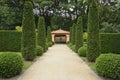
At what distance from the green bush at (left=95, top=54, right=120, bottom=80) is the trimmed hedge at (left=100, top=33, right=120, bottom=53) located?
13.3m

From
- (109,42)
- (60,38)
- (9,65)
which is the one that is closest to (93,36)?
(9,65)

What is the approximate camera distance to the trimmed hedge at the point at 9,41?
23391 mm

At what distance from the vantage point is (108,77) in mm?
9945

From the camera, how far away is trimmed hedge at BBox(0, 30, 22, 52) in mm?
23391

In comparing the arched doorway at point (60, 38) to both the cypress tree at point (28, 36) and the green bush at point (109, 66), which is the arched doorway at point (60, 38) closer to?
the cypress tree at point (28, 36)

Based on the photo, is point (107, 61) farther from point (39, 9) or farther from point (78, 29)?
point (39, 9)

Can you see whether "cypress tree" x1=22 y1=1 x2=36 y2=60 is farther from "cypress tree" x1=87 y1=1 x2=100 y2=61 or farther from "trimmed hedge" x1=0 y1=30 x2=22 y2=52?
"trimmed hedge" x1=0 y1=30 x2=22 y2=52

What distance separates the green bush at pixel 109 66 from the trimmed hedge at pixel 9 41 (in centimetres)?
1469

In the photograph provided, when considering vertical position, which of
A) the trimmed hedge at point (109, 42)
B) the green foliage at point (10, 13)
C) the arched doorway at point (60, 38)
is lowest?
the arched doorway at point (60, 38)

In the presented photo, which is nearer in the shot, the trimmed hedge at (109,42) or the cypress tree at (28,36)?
the cypress tree at (28,36)

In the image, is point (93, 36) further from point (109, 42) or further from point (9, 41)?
point (9, 41)

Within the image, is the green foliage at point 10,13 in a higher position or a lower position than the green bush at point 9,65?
higher

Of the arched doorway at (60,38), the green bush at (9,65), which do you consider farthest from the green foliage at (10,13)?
the green bush at (9,65)

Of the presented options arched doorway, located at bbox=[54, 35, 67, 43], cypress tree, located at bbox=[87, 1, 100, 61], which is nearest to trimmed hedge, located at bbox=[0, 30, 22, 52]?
cypress tree, located at bbox=[87, 1, 100, 61]
